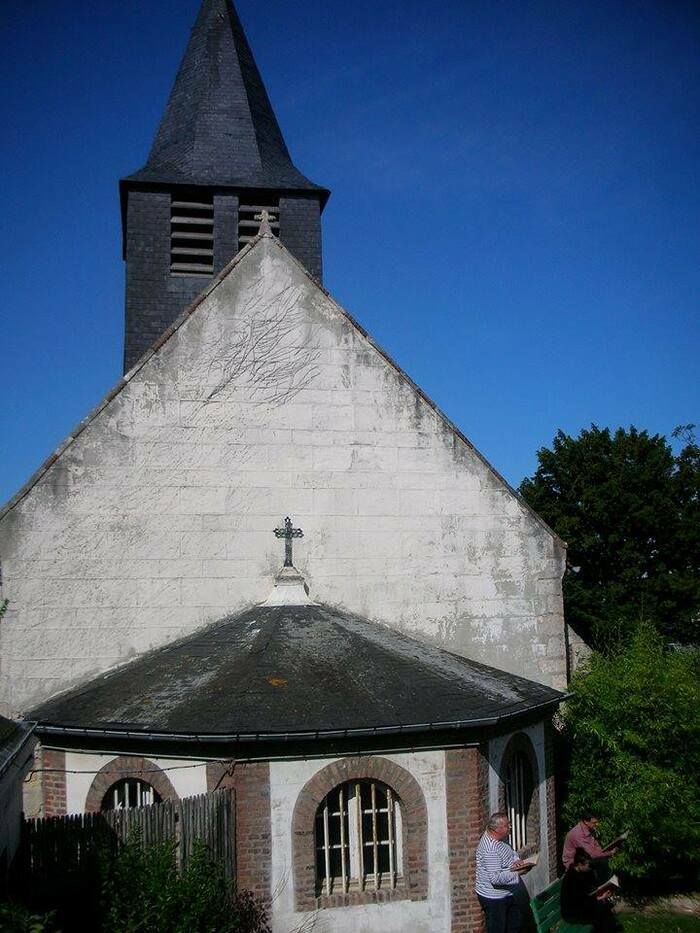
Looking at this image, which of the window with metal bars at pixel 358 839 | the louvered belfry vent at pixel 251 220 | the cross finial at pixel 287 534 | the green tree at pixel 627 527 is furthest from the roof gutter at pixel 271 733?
the green tree at pixel 627 527

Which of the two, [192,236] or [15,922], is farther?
[192,236]

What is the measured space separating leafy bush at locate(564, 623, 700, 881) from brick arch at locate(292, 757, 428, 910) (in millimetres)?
3850

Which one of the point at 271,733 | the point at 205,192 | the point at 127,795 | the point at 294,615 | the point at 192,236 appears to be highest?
the point at 205,192

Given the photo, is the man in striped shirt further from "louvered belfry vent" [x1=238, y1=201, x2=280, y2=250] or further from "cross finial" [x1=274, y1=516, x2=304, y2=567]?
"louvered belfry vent" [x1=238, y1=201, x2=280, y2=250]

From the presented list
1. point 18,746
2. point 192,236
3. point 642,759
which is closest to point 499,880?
point 642,759

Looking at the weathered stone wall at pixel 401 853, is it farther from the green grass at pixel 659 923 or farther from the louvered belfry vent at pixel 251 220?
the louvered belfry vent at pixel 251 220

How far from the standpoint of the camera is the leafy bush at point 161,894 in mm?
8898

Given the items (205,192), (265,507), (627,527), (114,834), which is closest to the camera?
(114,834)

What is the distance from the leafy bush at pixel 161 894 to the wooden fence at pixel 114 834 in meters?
0.30

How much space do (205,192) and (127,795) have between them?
14.0 m

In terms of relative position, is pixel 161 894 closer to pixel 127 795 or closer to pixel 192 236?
pixel 127 795

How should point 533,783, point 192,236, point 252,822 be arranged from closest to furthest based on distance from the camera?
point 252,822
point 533,783
point 192,236

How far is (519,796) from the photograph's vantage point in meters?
13.0

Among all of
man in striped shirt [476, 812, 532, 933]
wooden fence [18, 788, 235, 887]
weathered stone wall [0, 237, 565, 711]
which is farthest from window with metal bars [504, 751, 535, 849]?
wooden fence [18, 788, 235, 887]
